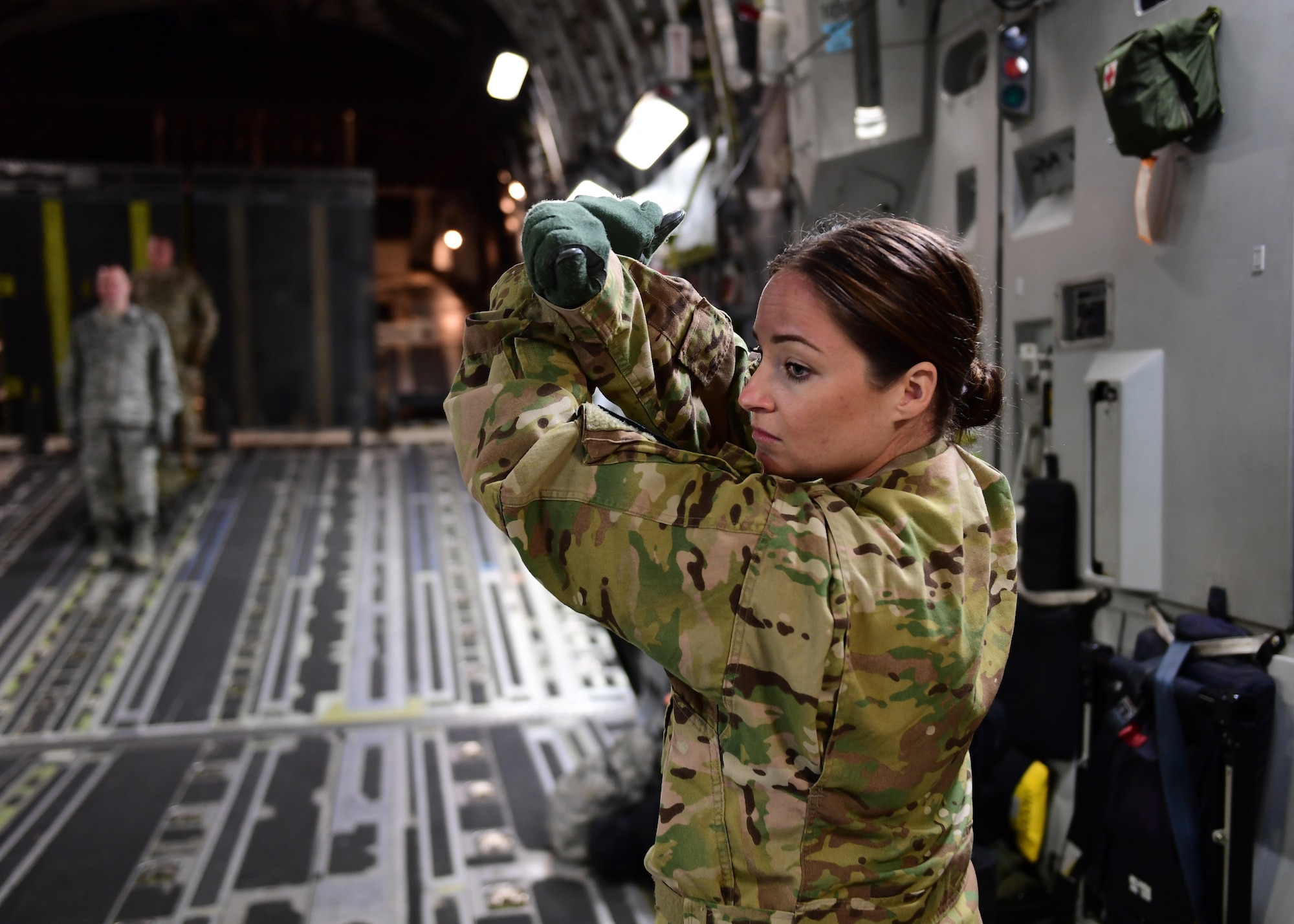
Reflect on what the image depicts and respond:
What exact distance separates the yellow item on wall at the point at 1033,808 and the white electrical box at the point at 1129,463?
2.30 feet

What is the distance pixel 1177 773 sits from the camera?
2445 mm

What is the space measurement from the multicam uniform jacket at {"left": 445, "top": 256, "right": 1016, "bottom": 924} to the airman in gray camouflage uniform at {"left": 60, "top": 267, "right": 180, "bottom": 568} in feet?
20.6

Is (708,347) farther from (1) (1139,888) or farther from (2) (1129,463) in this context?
(1) (1139,888)

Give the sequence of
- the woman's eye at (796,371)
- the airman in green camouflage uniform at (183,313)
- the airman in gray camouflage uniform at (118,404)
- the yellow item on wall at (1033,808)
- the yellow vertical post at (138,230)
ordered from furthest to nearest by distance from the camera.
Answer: the yellow vertical post at (138,230) → the airman in green camouflage uniform at (183,313) → the airman in gray camouflage uniform at (118,404) → the yellow item on wall at (1033,808) → the woman's eye at (796,371)

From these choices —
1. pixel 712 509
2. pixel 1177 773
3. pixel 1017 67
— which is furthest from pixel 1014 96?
pixel 712 509

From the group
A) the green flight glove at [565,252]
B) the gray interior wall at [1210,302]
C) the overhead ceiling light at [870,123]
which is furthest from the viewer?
the overhead ceiling light at [870,123]

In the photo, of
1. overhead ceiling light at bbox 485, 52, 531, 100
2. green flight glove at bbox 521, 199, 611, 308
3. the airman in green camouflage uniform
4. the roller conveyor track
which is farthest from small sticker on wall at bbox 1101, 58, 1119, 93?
the airman in green camouflage uniform

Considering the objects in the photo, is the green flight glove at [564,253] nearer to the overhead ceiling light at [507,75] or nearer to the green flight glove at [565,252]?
the green flight glove at [565,252]

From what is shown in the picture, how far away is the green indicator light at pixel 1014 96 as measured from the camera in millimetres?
3203

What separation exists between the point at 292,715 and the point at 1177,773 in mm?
3948

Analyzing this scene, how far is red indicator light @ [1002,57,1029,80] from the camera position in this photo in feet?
10.5

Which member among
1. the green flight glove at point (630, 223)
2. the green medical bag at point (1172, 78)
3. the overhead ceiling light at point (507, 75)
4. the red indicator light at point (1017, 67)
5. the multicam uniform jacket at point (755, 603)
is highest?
the overhead ceiling light at point (507, 75)

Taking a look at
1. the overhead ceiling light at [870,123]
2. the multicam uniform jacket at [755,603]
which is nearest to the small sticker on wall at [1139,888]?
the multicam uniform jacket at [755,603]

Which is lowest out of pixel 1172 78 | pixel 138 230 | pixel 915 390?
pixel 915 390
